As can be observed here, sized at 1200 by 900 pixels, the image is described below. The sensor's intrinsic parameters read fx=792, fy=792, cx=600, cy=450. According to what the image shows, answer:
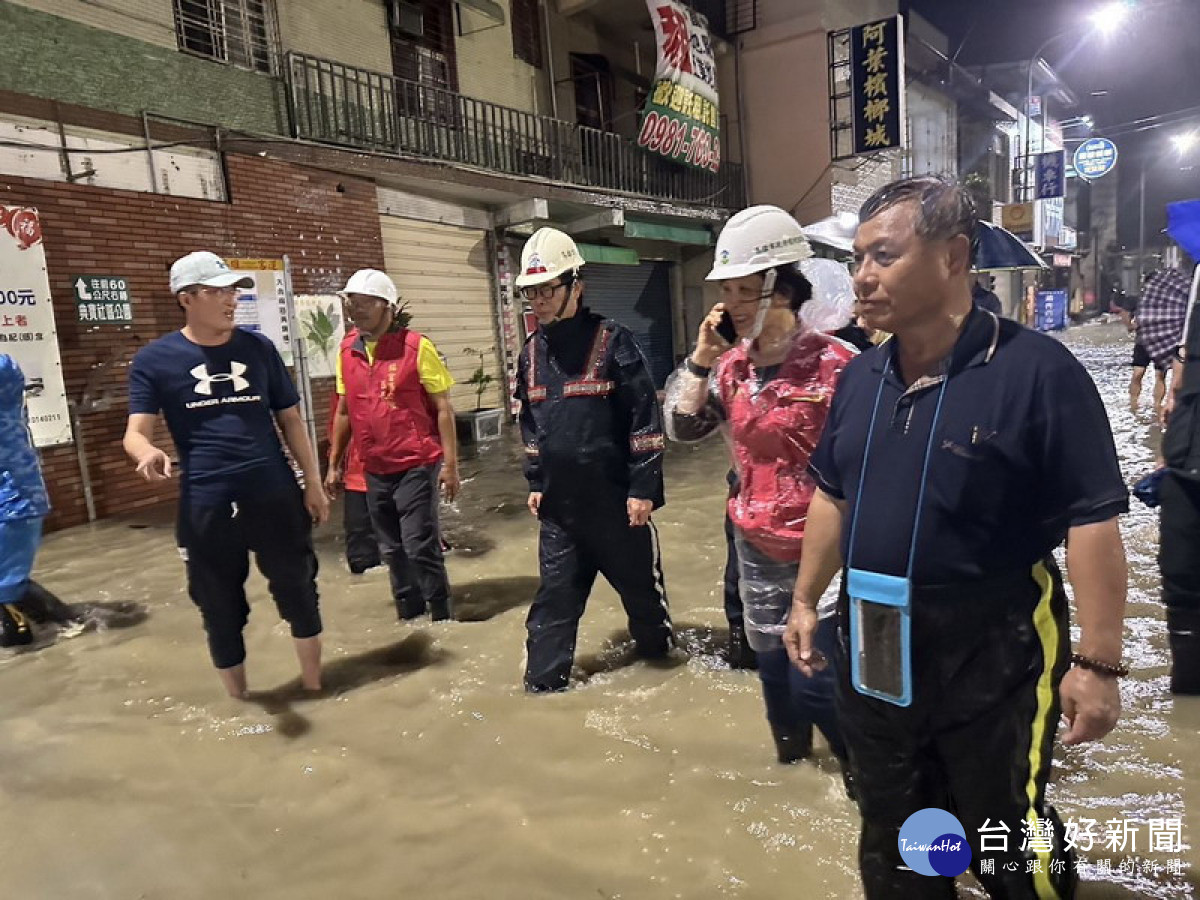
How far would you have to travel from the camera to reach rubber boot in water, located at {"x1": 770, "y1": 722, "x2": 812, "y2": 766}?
111 inches

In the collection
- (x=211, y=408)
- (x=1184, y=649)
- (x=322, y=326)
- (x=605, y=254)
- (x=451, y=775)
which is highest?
(x=605, y=254)

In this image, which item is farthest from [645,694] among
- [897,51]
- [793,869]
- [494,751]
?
[897,51]

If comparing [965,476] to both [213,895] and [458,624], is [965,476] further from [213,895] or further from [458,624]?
[458,624]

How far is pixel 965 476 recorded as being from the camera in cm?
149

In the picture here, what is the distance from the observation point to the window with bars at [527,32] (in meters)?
12.9

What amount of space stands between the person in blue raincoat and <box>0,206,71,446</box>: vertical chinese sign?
9.58 ft

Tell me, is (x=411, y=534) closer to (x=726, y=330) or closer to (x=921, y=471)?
(x=726, y=330)

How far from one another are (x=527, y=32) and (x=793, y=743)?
13.2m

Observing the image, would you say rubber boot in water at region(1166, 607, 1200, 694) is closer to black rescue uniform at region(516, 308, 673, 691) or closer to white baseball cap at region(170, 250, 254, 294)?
black rescue uniform at region(516, 308, 673, 691)

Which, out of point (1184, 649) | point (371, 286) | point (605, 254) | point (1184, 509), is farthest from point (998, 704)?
point (605, 254)

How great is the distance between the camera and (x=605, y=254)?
43.7ft

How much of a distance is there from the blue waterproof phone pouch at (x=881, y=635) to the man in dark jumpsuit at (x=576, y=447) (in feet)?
5.63

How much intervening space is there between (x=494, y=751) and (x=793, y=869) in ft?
4.18
